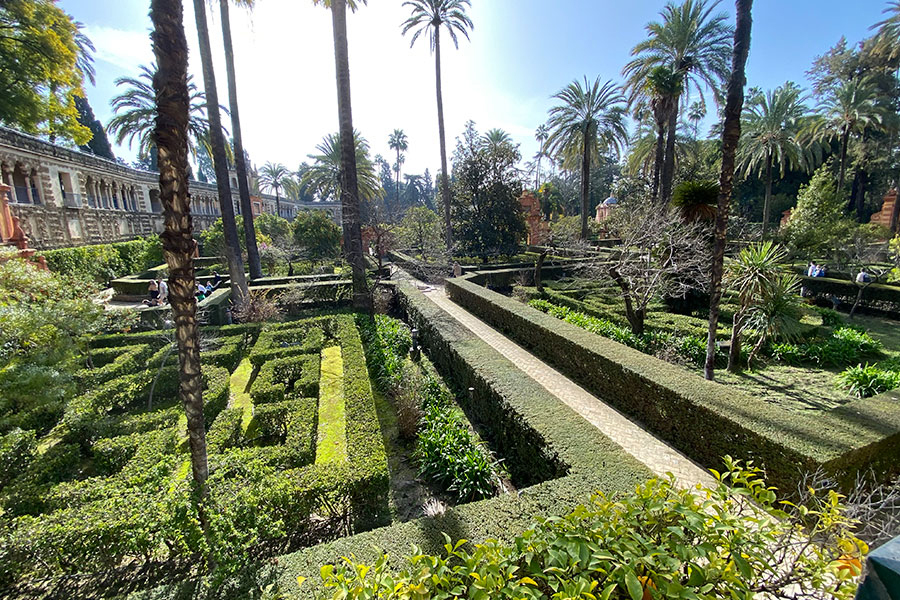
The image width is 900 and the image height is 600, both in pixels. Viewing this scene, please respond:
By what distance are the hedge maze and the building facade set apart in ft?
36.8

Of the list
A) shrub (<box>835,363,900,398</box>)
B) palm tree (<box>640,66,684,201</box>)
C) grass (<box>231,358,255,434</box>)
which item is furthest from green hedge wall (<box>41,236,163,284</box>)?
palm tree (<box>640,66,684,201</box>)

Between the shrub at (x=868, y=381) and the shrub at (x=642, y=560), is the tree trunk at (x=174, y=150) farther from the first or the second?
the shrub at (x=868, y=381)

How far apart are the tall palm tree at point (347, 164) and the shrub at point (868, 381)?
1255cm

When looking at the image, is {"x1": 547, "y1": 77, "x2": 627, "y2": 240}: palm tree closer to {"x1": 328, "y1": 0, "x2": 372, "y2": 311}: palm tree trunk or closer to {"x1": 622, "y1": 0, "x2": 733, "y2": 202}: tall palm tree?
{"x1": 622, "y1": 0, "x2": 733, "y2": 202}: tall palm tree

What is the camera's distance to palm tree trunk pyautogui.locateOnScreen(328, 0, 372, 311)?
12102 millimetres

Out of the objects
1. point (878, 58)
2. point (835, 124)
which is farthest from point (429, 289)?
point (878, 58)

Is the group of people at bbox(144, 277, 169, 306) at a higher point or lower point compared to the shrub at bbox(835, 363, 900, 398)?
higher

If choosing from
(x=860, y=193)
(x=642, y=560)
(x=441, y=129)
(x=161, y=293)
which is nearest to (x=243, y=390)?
(x=642, y=560)

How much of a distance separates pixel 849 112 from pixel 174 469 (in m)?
40.5

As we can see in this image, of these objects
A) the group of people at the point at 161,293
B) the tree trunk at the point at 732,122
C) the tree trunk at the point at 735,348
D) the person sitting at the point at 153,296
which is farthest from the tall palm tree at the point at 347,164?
the tree trunk at the point at 735,348

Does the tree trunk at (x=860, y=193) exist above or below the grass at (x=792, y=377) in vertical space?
above

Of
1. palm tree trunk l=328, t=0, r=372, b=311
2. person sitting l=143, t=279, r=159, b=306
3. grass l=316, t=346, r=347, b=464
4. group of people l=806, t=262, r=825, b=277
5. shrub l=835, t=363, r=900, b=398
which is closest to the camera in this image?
grass l=316, t=346, r=347, b=464

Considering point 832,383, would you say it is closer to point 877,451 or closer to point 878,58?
point 877,451

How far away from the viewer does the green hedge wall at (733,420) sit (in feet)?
13.9
